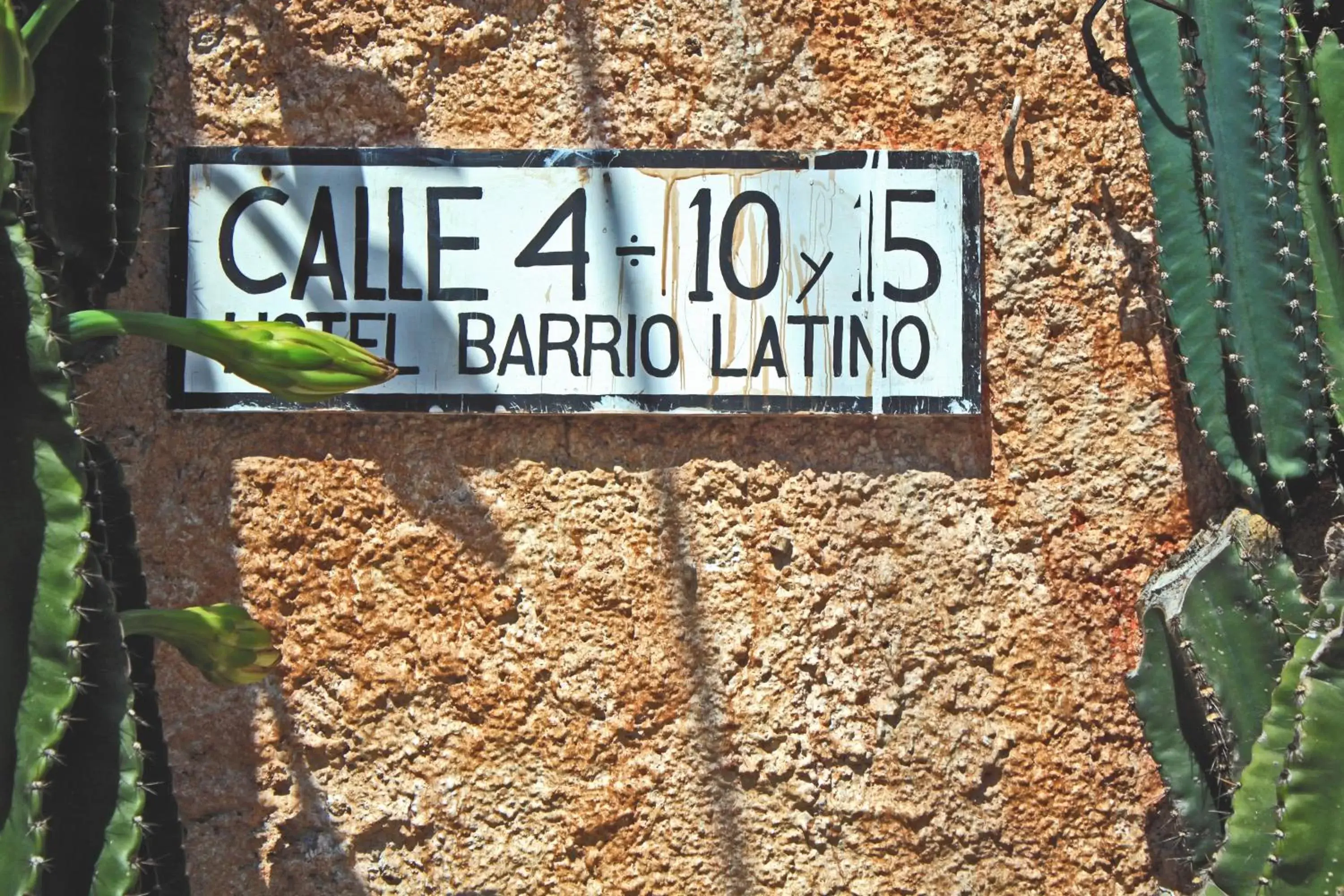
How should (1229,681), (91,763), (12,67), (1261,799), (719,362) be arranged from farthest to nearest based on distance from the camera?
(719,362) → (1229,681) → (1261,799) → (91,763) → (12,67)

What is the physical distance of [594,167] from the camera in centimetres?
167

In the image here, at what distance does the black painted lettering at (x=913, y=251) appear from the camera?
1.65 meters

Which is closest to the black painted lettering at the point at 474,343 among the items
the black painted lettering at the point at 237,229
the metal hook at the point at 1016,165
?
the black painted lettering at the point at 237,229

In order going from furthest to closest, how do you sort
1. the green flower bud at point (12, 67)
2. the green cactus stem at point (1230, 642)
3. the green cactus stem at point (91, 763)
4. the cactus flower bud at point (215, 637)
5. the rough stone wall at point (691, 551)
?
the rough stone wall at point (691, 551) < the green cactus stem at point (1230, 642) < the cactus flower bud at point (215, 637) < the green cactus stem at point (91, 763) < the green flower bud at point (12, 67)

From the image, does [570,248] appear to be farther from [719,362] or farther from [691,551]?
[691,551]

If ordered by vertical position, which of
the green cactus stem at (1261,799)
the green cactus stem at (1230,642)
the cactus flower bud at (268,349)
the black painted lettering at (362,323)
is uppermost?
the black painted lettering at (362,323)

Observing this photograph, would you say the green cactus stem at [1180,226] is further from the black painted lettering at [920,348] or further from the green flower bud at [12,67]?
the green flower bud at [12,67]

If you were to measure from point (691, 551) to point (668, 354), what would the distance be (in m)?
0.29

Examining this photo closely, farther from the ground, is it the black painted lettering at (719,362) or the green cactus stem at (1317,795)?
the black painted lettering at (719,362)

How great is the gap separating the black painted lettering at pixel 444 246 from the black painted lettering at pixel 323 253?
0.13 meters

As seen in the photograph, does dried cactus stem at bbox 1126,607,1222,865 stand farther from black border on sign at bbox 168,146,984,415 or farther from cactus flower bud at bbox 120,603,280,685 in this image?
cactus flower bud at bbox 120,603,280,685

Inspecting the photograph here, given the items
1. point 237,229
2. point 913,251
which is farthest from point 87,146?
point 913,251

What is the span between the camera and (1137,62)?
160 cm

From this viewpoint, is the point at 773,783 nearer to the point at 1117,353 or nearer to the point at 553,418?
the point at 553,418
